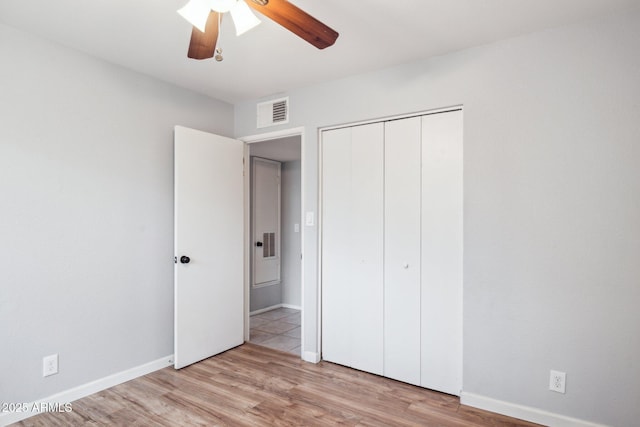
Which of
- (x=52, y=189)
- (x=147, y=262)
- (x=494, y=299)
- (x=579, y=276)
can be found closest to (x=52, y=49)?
(x=52, y=189)

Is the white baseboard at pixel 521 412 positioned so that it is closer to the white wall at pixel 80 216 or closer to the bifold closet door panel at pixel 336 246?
the bifold closet door panel at pixel 336 246

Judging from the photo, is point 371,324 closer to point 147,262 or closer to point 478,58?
point 147,262

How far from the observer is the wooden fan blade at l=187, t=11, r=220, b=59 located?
64.5 inches

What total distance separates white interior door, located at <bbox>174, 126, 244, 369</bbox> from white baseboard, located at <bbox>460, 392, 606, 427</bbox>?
2.12 metres

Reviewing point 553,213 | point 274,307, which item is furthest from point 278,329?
point 553,213

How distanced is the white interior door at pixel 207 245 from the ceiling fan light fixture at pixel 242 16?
1622 mm

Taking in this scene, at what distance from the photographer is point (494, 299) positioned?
2.36 meters

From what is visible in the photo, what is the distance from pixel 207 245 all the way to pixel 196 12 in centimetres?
209

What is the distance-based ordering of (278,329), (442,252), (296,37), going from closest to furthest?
(296,37) < (442,252) < (278,329)

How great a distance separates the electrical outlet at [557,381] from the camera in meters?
2.15

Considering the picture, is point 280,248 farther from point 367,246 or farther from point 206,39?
point 206,39

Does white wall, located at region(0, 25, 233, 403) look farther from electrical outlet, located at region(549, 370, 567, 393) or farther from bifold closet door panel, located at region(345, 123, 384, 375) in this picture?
electrical outlet, located at region(549, 370, 567, 393)

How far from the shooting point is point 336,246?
311 centimetres

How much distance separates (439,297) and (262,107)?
92.6 inches
